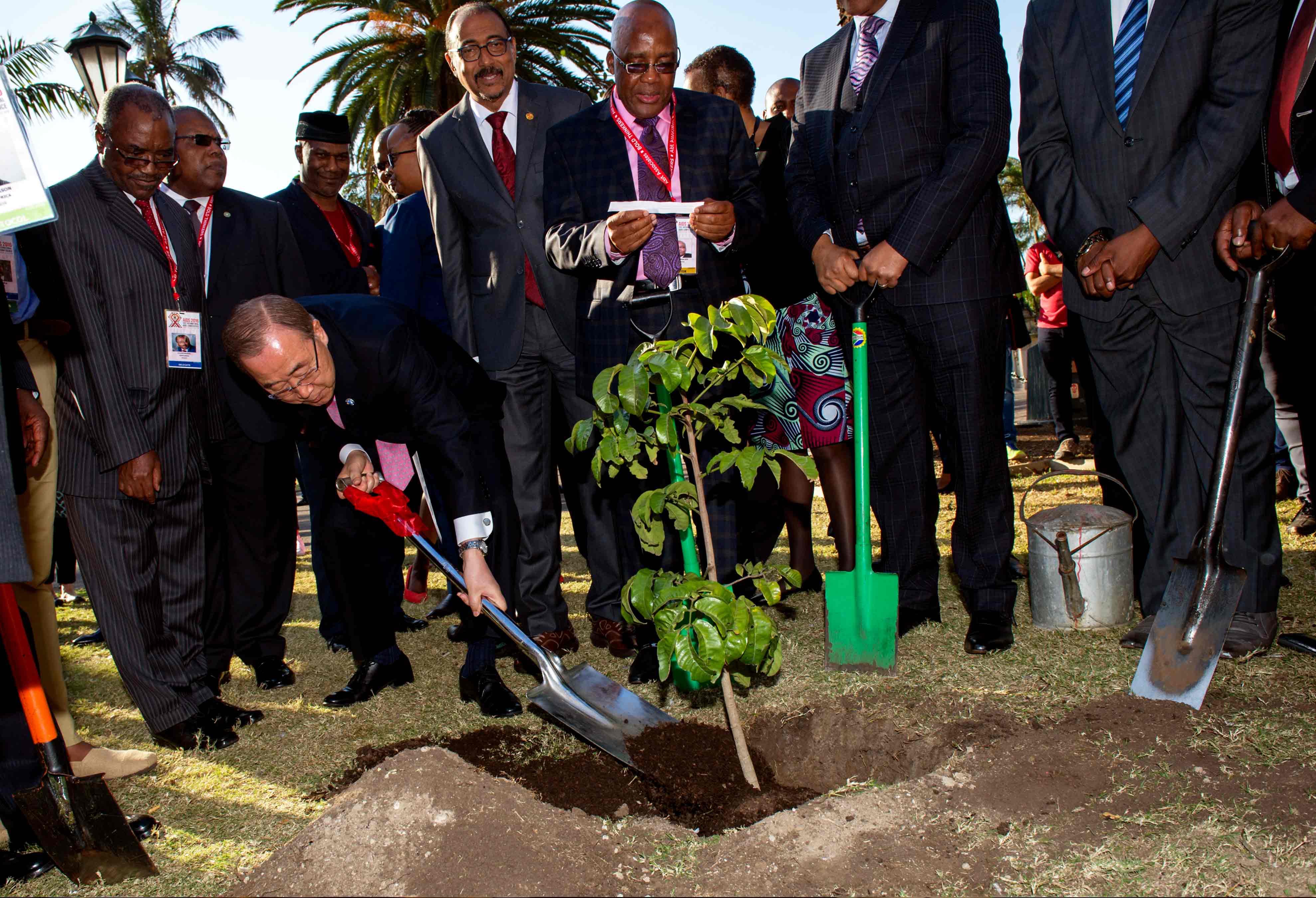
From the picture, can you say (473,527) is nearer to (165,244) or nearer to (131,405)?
(131,405)

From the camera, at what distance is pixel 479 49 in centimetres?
391

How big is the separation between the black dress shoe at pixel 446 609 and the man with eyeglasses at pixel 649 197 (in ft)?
4.52

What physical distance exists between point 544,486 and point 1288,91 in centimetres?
276

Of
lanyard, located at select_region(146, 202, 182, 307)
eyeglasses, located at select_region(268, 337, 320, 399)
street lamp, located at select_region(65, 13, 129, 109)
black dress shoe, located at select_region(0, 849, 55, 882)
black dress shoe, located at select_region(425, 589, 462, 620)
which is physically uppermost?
street lamp, located at select_region(65, 13, 129, 109)

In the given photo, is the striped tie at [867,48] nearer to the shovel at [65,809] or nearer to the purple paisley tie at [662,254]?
the purple paisley tie at [662,254]

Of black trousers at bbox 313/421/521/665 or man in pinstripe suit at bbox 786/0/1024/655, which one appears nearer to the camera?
man in pinstripe suit at bbox 786/0/1024/655

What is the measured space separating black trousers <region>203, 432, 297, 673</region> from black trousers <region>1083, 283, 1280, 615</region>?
300cm

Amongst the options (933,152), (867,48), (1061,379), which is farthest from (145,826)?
(1061,379)

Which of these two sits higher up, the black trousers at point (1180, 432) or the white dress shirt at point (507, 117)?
the white dress shirt at point (507, 117)

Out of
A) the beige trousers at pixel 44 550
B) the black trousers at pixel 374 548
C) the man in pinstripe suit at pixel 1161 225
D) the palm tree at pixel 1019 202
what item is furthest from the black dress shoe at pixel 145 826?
the palm tree at pixel 1019 202

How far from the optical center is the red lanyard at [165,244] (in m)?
3.49

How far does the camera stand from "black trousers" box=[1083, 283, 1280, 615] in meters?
3.09

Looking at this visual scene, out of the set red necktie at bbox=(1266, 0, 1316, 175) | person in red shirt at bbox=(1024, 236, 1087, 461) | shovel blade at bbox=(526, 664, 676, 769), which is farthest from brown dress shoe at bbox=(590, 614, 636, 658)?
person in red shirt at bbox=(1024, 236, 1087, 461)

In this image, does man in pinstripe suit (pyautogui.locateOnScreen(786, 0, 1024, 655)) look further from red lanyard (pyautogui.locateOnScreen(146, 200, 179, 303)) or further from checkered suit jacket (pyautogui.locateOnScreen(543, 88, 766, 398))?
red lanyard (pyautogui.locateOnScreen(146, 200, 179, 303))
